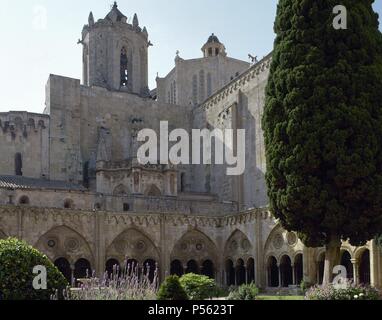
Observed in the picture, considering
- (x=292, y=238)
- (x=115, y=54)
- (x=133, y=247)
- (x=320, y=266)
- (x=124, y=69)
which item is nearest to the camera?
(x=320, y=266)

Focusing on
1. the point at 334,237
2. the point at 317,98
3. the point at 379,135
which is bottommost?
the point at 334,237

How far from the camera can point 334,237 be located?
64.5 feet

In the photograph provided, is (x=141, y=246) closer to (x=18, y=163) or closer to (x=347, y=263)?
(x=347, y=263)

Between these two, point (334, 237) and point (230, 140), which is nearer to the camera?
point (334, 237)

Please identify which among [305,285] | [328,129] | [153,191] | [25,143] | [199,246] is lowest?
[305,285]

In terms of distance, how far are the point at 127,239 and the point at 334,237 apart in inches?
580

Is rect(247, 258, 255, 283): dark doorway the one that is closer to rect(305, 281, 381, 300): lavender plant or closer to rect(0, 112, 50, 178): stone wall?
rect(305, 281, 381, 300): lavender plant

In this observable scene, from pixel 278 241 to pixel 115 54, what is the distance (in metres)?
24.6

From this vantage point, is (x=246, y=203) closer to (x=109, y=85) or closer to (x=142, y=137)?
(x=142, y=137)

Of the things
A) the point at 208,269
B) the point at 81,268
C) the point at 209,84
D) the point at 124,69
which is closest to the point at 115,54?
the point at 124,69

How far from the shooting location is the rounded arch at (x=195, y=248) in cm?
3319

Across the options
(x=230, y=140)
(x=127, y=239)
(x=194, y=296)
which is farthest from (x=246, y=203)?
(x=194, y=296)

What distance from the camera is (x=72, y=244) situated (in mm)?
30500

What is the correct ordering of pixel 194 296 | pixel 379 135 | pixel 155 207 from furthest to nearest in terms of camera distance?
pixel 155 207 → pixel 194 296 → pixel 379 135
